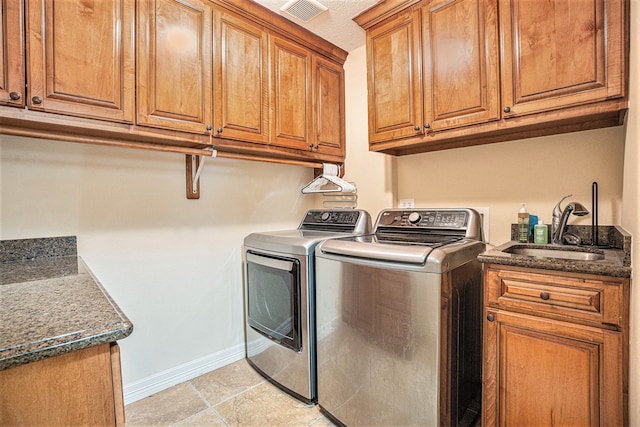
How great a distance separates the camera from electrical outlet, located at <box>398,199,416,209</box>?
2287 millimetres

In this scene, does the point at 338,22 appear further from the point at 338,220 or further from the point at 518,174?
the point at 518,174

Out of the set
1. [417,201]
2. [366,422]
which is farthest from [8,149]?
[417,201]

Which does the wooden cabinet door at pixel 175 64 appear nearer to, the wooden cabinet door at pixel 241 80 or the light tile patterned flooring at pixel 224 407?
the wooden cabinet door at pixel 241 80

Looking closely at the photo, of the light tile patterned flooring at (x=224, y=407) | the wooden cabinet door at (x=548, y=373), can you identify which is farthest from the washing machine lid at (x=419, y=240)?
the light tile patterned flooring at (x=224, y=407)

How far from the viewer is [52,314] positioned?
742mm

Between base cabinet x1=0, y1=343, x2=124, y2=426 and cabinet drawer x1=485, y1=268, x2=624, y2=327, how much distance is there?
136 cm

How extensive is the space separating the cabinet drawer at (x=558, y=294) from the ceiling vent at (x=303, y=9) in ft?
5.90

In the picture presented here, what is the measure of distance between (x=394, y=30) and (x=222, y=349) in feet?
7.87

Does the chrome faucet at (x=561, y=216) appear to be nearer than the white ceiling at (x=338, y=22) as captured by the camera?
Yes

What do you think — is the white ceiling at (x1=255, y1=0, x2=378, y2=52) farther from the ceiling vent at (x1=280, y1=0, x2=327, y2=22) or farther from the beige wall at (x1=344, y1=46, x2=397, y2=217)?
the beige wall at (x1=344, y1=46, x2=397, y2=217)

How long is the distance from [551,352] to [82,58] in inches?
89.3

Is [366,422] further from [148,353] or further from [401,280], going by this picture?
[148,353]

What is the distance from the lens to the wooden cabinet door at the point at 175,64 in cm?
156

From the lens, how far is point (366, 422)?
1491 mm
